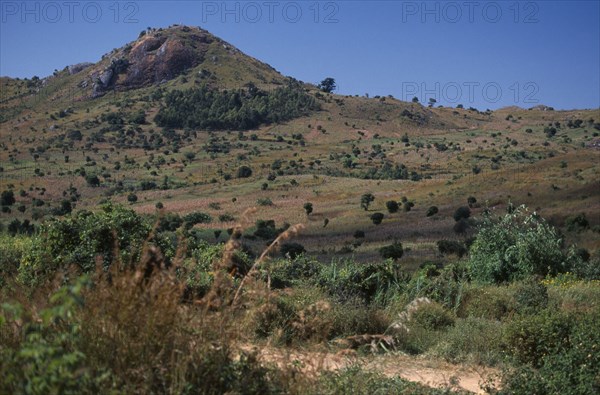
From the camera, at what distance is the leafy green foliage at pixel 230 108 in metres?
108

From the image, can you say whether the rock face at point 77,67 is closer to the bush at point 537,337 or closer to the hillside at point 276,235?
the hillside at point 276,235

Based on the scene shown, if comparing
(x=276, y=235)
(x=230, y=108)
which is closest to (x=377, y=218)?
(x=276, y=235)

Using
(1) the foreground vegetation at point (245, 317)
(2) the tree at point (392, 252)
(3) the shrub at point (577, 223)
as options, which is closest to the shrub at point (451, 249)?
(2) the tree at point (392, 252)

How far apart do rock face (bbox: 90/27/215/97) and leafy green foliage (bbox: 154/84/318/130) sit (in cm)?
1503

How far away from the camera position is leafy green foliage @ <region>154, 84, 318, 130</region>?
4240 inches

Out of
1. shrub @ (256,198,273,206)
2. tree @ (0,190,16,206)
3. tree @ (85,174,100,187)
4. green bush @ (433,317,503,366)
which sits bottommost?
green bush @ (433,317,503,366)

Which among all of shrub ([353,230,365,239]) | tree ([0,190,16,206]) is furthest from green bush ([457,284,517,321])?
tree ([0,190,16,206])

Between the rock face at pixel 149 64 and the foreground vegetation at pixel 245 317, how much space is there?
118052 millimetres

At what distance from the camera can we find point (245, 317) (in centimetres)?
444

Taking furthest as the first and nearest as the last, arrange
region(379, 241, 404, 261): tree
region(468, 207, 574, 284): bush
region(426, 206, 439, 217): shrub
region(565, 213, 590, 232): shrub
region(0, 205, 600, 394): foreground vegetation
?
region(426, 206, 439, 217): shrub → region(565, 213, 590, 232): shrub → region(379, 241, 404, 261): tree → region(468, 207, 574, 284): bush → region(0, 205, 600, 394): foreground vegetation

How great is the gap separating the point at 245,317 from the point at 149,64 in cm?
13249

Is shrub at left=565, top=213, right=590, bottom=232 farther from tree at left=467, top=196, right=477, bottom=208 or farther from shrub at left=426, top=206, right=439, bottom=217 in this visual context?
shrub at left=426, top=206, right=439, bottom=217

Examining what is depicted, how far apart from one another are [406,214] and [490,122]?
82.6 metres

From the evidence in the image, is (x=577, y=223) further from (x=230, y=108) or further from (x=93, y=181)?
(x=230, y=108)
